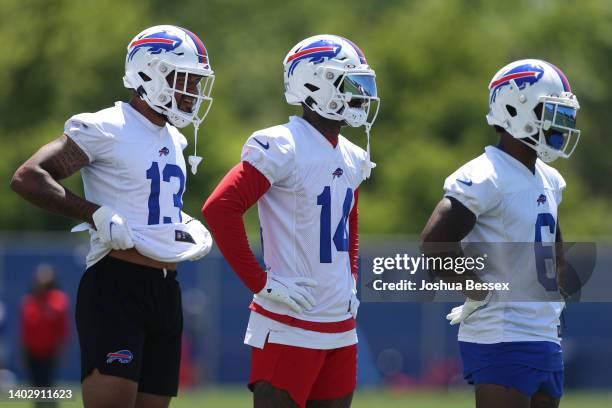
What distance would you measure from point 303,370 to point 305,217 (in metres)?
0.68

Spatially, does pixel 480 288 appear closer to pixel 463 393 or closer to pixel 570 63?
pixel 463 393

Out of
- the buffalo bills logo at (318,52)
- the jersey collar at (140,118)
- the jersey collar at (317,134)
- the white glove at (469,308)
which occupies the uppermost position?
the buffalo bills logo at (318,52)

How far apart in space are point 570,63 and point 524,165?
28.7m

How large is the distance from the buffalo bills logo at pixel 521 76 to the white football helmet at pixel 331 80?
66 cm

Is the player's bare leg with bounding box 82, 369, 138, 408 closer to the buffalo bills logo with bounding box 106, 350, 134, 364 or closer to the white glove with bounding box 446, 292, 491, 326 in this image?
the buffalo bills logo with bounding box 106, 350, 134, 364

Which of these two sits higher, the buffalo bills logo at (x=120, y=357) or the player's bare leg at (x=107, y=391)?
the buffalo bills logo at (x=120, y=357)

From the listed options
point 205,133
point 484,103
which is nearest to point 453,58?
point 484,103

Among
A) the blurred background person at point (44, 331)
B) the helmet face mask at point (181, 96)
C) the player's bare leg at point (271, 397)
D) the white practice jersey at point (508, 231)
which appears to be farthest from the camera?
the blurred background person at point (44, 331)

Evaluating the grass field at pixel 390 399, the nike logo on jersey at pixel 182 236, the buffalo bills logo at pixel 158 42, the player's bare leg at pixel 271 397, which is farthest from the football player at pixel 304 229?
the grass field at pixel 390 399

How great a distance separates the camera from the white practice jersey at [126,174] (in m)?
5.60

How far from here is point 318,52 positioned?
5.64 m

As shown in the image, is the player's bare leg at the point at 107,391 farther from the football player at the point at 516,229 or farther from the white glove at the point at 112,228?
the football player at the point at 516,229

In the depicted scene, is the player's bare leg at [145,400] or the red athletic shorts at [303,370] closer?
the red athletic shorts at [303,370]

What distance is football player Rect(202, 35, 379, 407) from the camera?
536cm
